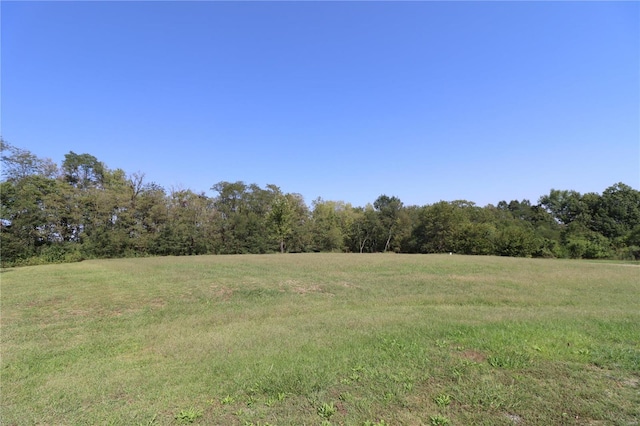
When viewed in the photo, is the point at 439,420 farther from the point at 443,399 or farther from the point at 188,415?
the point at 188,415

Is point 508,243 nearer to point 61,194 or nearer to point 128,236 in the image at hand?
point 128,236

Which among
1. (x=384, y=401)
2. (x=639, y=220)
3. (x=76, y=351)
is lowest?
(x=76, y=351)

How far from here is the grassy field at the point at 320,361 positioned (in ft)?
12.0

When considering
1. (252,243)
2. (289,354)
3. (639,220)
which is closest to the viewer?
(289,354)

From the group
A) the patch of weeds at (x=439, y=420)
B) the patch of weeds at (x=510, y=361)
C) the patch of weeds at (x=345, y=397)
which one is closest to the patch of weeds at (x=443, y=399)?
the patch of weeds at (x=439, y=420)

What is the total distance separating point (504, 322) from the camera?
736 cm

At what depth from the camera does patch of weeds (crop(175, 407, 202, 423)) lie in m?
3.58

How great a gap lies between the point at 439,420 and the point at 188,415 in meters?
2.98

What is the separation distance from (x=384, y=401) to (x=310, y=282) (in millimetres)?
11633

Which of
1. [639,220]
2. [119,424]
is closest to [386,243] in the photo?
[639,220]

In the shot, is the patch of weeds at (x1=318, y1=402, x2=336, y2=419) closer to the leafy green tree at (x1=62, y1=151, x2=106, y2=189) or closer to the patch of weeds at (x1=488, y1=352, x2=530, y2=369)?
the patch of weeds at (x1=488, y1=352, x2=530, y2=369)

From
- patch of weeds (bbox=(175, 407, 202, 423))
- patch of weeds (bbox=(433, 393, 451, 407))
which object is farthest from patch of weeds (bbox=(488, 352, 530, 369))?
patch of weeds (bbox=(175, 407, 202, 423))

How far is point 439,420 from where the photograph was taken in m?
3.37

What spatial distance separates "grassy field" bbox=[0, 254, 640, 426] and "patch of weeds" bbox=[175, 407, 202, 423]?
0.02 meters
